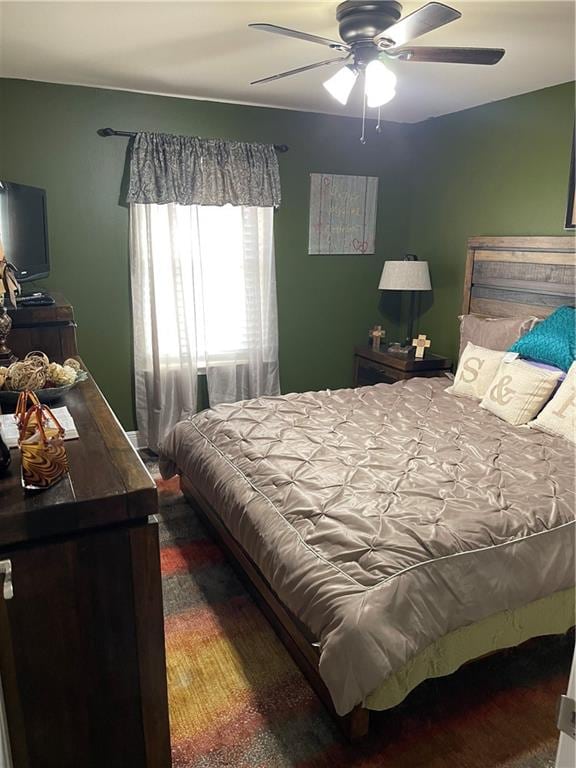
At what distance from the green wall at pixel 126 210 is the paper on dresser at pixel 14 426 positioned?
230 cm

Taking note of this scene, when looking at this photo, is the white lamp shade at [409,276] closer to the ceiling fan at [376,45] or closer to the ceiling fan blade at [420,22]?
the ceiling fan at [376,45]

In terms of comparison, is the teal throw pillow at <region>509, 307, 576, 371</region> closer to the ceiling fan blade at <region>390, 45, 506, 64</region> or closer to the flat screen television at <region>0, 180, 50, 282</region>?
the ceiling fan blade at <region>390, 45, 506, 64</region>

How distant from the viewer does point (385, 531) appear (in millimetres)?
1931

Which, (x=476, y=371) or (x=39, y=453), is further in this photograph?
(x=476, y=371)

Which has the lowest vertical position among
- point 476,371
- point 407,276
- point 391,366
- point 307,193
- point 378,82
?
point 391,366

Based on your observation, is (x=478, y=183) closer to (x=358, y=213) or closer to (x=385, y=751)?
(x=358, y=213)

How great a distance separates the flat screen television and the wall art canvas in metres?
2.00

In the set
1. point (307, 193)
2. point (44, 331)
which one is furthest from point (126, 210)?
point (44, 331)

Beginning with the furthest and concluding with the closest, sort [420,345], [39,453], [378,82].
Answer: [420,345] < [378,82] < [39,453]

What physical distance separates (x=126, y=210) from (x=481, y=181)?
8.16 ft

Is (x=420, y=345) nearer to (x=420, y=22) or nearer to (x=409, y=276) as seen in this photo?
(x=409, y=276)

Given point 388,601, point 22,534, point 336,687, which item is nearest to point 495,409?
point 388,601

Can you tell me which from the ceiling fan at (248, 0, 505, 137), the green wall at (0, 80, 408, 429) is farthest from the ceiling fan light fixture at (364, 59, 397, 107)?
the green wall at (0, 80, 408, 429)

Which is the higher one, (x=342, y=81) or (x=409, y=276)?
(x=342, y=81)
